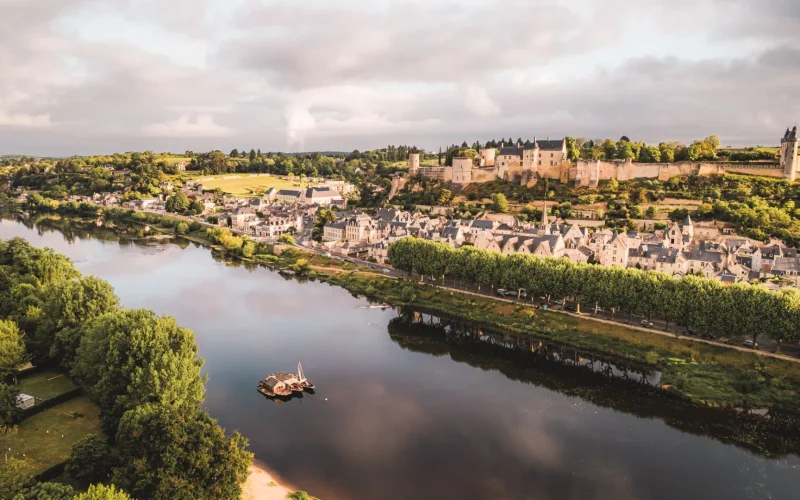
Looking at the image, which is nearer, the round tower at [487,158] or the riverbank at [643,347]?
the riverbank at [643,347]

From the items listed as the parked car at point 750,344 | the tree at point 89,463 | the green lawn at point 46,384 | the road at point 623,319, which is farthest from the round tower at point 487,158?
the tree at point 89,463

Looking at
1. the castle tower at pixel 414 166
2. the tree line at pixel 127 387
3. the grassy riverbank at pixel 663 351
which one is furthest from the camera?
the castle tower at pixel 414 166

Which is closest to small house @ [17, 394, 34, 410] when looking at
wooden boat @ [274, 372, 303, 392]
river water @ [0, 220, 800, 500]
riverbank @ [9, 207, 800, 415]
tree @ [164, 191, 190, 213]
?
river water @ [0, 220, 800, 500]

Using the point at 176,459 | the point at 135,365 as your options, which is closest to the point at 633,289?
the point at 176,459

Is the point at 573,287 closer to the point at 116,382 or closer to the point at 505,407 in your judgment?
the point at 505,407

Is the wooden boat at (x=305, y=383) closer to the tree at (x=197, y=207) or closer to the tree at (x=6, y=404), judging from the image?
the tree at (x=6, y=404)

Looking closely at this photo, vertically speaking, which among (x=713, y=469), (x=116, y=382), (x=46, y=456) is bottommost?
(x=713, y=469)

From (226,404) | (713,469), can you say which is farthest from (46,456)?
(713,469)
